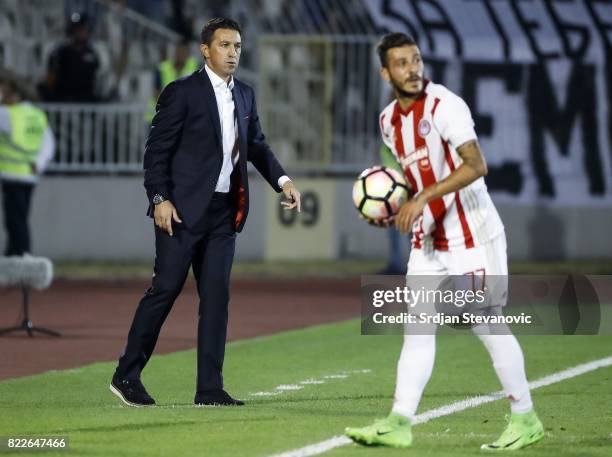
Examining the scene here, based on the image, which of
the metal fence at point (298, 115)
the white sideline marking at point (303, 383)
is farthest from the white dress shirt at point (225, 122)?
the metal fence at point (298, 115)

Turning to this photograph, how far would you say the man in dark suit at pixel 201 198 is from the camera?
31.2 ft

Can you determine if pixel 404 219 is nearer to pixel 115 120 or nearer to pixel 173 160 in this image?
pixel 173 160

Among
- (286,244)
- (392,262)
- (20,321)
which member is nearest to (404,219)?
(20,321)

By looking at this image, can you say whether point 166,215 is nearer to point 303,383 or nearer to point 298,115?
point 303,383

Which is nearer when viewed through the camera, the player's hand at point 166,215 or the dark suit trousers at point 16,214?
the player's hand at point 166,215

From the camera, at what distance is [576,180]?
78.4 feet

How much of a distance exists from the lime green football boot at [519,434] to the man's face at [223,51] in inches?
108

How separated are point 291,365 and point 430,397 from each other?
7.24 feet

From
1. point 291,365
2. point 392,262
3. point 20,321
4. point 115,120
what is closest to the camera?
point 291,365

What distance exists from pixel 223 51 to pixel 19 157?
1006 centimetres

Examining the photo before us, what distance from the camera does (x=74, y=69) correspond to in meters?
23.1

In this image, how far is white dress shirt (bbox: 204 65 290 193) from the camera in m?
9.63

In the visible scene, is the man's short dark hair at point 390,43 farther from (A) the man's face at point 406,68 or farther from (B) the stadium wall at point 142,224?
(B) the stadium wall at point 142,224

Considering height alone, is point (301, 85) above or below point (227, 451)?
above
